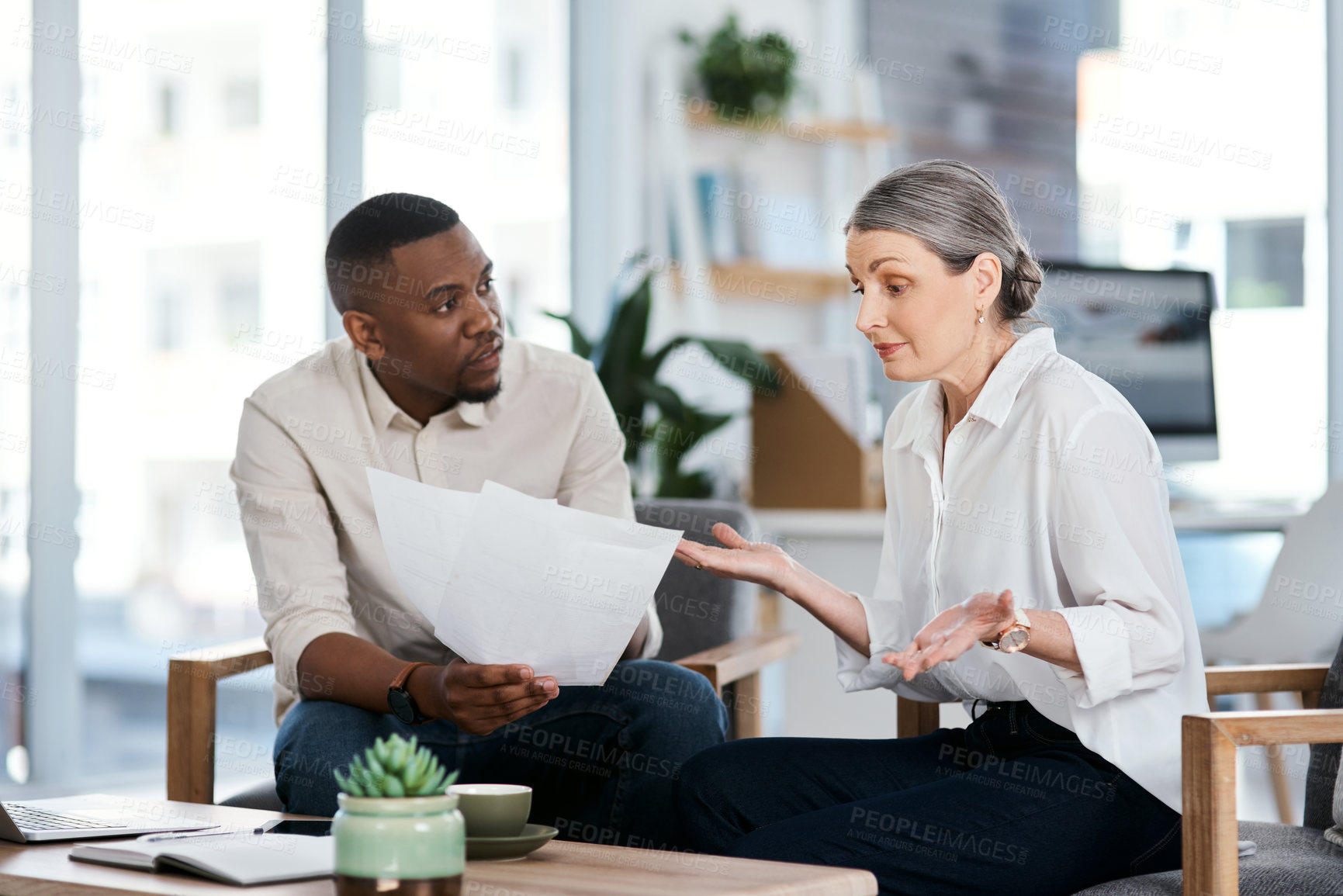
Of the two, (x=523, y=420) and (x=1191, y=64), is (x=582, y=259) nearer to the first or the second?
(x=1191, y=64)

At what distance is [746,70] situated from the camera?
14.8 feet

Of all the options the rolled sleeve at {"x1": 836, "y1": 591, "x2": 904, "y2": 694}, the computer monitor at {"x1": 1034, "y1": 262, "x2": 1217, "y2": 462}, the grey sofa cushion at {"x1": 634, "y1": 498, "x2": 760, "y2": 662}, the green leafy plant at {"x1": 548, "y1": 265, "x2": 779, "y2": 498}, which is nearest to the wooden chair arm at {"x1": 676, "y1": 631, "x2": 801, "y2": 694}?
the grey sofa cushion at {"x1": 634, "y1": 498, "x2": 760, "y2": 662}

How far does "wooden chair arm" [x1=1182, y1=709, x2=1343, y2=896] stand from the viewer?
131 centimetres

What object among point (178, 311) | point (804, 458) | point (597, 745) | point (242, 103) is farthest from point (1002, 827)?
point (242, 103)

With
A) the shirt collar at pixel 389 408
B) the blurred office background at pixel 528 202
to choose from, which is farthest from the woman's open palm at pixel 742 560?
the blurred office background at pixel 528 202

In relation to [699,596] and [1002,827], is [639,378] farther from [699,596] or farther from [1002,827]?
[1002,827]

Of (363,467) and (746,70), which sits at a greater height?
(746,70)

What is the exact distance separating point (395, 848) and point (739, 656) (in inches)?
41.7

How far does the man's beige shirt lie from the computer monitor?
5.71ft

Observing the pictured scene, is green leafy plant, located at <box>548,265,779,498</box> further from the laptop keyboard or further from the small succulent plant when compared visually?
the small succulent plant

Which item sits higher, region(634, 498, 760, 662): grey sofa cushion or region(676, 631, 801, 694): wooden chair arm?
region(634, 498, 760, 662): grey sofa cushion

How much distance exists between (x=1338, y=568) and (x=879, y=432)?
1.33 meters

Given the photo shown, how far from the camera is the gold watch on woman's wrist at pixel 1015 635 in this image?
135 cm

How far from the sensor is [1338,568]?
9.83 feet
